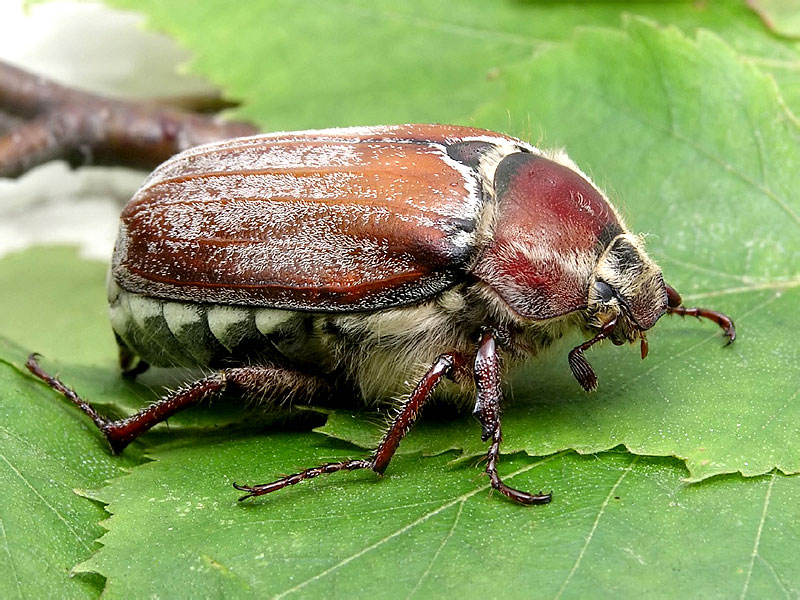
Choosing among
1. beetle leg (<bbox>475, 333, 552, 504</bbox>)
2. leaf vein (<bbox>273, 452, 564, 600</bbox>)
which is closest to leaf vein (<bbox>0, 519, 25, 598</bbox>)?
leaf vein (<bbox>273, 452, 564, 600</bbox>)

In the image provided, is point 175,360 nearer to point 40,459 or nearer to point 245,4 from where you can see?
point 40,459

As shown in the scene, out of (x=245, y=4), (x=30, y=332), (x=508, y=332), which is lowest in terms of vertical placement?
(x=30, y=332)

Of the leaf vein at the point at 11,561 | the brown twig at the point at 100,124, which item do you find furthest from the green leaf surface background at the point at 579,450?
the brown twig at the point at 100,124

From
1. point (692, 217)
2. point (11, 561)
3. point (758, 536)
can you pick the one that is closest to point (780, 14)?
point (692, 217)

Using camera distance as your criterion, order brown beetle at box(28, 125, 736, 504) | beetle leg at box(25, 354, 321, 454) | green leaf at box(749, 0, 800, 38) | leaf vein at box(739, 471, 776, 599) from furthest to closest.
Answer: green leaf at box(749, 0, 800, 38)
beetle leg at box(25, 354, 321, 454)
brown beetle at box(28, 125, 736, 504)
leaf vein at box(739, 471, 776, 599)

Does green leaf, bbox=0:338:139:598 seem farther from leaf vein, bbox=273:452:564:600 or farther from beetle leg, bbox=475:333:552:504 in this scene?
beetle leg, bbox=475:333:552:504

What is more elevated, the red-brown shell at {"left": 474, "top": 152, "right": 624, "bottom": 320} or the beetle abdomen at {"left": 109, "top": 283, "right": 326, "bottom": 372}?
the red-brown shell at {"left": 474, "top": 152, "right": 624, "bottom": 320}

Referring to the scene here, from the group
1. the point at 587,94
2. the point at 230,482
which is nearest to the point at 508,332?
the point at 230,482
